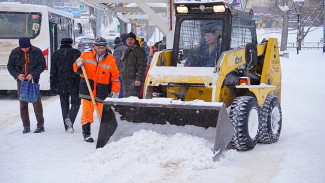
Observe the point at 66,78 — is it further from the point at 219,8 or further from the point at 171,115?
the point at 219,8

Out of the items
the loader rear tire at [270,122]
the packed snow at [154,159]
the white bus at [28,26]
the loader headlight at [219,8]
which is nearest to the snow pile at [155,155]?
the packed snow at [154,159]

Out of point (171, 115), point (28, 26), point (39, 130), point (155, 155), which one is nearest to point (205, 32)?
point (171, 115)

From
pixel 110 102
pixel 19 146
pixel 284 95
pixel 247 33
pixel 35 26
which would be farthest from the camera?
pixel 284 95

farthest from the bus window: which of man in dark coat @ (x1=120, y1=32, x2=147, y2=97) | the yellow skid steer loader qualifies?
the yellow skid steer loader

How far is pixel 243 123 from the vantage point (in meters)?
6.38

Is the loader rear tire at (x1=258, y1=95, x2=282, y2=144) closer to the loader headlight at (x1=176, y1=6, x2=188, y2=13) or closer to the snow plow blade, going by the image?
the snow plow blade

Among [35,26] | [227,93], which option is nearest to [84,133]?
[227,93]

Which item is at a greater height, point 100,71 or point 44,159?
point 100,71

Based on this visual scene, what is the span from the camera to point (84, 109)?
7.00m

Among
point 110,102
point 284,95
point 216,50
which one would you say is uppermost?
point 216,50

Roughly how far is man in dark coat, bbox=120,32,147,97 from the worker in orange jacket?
1097 mm

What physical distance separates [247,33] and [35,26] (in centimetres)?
698

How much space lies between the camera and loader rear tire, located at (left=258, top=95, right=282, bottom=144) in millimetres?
7106

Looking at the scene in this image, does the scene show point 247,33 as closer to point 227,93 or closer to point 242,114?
point 227,93
